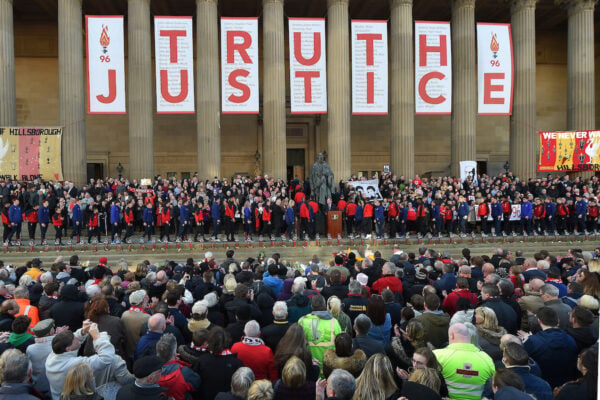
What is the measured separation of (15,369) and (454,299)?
5769mm

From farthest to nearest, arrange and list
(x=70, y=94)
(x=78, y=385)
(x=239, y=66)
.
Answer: (x=70, y=94) → (x=239, y=66) → (x=78, y=385)

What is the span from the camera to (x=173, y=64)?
907 inches

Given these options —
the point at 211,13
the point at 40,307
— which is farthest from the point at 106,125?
the point at 40,307

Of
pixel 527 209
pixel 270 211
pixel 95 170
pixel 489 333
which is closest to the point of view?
pixel 489 333

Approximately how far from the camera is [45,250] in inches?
691

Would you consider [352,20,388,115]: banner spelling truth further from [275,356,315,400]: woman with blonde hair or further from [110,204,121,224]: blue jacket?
[275,356,315,400]: woman with blonde hair

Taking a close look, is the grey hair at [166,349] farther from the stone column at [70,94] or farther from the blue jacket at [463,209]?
the stone column at [70,94]

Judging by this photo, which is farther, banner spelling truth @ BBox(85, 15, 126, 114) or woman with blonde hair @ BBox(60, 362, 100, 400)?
banner spelling truth @ BBox(85, 15, 126, 114)

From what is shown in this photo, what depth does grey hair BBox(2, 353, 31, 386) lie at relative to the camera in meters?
4.07

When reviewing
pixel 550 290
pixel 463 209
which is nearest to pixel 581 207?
pixel 463 209

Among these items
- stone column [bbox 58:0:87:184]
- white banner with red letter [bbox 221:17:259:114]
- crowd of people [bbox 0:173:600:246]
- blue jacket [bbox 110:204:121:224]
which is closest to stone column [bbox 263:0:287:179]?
white banner with red letter [bbox 221:17:259:114]

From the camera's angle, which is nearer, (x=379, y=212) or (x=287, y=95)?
(x=379, y=212)

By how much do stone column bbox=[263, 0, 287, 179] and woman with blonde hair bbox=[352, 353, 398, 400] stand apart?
2194cm

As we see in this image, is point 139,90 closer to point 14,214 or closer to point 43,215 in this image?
point 43,215
